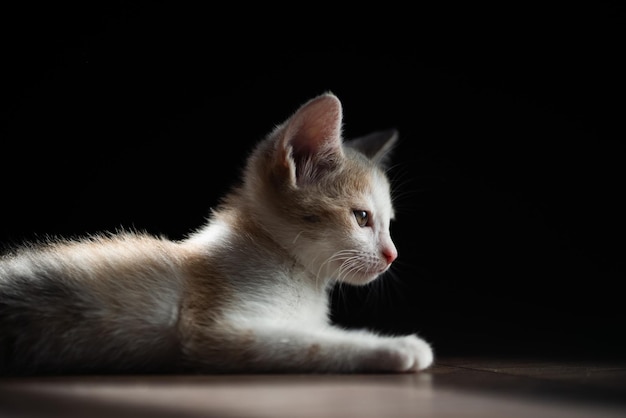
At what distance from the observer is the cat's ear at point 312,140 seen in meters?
1.84

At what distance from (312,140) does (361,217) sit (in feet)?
0.76

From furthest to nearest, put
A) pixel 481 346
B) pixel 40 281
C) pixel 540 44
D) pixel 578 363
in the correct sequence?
pixel 540 44, pixel 481 346, pixel 578 363, pixel 40 281

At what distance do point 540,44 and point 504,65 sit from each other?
16cm

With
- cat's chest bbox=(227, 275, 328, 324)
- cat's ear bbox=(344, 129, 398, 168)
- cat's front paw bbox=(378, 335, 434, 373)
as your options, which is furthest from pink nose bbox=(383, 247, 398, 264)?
cat's ear bbox=(344, 129, 398, 168)

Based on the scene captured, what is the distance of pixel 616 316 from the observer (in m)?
2.77

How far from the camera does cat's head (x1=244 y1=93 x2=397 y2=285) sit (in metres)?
1.82

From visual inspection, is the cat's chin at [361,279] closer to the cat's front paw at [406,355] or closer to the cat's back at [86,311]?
the cat's front paw at [406,355]

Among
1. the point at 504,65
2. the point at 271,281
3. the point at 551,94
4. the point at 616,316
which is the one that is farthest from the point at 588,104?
the point at 271,281

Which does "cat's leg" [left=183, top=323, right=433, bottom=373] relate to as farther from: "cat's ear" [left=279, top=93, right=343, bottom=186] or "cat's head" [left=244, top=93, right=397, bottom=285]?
"cat's ear" [left=279, top=93, right=343, bottom=186]

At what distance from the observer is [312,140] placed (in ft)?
6.26

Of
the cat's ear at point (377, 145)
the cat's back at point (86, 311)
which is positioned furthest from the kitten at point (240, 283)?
the cat's ear at point (377, 145)

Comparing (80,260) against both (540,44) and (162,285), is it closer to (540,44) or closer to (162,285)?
(162,285)

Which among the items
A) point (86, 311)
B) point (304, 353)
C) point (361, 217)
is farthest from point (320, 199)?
point (86, 311)

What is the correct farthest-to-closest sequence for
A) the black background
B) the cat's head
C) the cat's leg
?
the black background → the cat's head → the cat's leg
